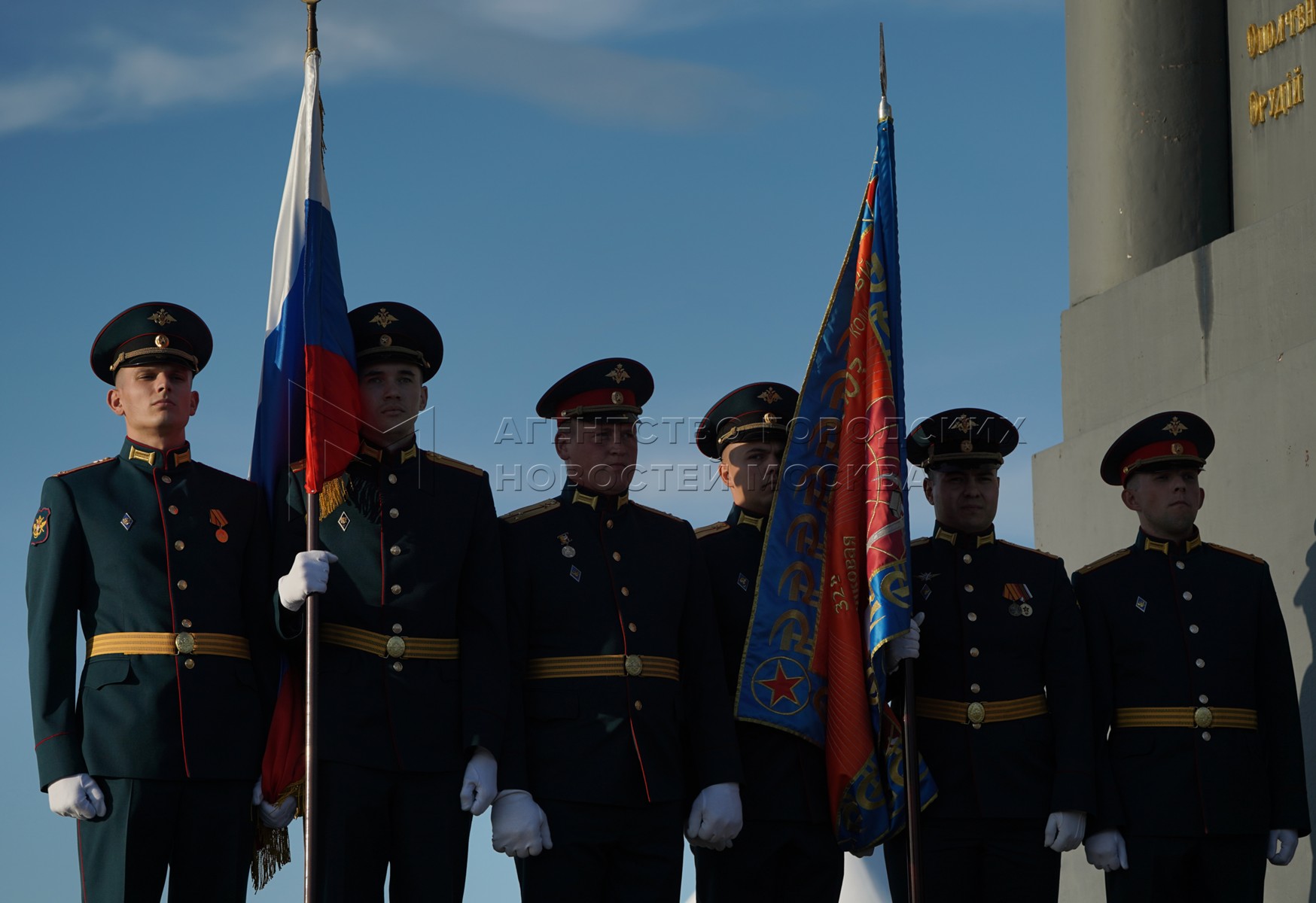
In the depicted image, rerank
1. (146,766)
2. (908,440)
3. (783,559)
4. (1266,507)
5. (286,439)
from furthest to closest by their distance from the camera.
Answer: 1. (1266,507)
2. (908,440)
3. (783,559)
4. (286,439)
5. (146,766)

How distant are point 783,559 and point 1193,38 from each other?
454cm

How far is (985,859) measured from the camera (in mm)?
6590

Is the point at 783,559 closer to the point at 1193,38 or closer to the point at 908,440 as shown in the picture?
the point at 908,440

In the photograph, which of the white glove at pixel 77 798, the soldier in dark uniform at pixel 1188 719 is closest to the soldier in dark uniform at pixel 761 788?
the soldier in dark uniform at pixel 1188 719

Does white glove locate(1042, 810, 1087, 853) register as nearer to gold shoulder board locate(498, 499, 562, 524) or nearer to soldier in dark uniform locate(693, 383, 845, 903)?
soldier in dark uniform locate(693, 383, 845, 903)

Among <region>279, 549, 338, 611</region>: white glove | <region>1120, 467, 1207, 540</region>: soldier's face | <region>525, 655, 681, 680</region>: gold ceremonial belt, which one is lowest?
<region>525, 655, 681, 680</region>: gold ceremonial belt

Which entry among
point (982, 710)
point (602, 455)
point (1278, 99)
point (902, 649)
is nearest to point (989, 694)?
point (982, 710)

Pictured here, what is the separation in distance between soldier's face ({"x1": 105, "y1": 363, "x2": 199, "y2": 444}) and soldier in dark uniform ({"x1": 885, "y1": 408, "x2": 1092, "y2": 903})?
2.63 m

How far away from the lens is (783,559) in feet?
21.7

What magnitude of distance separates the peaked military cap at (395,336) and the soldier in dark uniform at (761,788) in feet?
4.03

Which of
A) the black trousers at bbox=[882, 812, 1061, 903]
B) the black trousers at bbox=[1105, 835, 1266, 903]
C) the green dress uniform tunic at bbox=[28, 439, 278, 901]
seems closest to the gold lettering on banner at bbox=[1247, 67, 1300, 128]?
the black trousers at bbox=[1105, 835, 1266, 903]

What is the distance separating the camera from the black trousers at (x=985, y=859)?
651 centimetres

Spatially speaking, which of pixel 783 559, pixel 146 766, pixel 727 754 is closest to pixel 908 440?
pixel 783 559

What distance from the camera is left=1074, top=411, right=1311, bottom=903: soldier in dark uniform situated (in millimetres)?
6633
